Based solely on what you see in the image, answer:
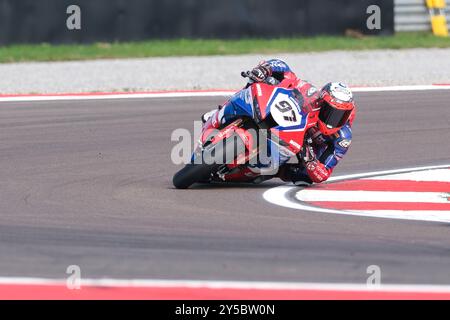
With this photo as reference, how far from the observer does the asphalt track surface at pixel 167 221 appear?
8.21 meters

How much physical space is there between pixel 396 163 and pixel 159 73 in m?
6.78

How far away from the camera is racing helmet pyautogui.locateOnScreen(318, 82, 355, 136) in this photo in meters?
10.9

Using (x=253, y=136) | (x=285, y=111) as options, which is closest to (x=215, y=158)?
(x=253, y=136)

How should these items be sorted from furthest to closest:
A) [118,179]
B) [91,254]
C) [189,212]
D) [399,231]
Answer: [118,179], [189,212], [399,231], [91,254]

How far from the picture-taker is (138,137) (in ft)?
45.4

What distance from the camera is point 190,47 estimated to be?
2048cm

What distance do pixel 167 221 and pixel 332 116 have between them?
2.17 meters

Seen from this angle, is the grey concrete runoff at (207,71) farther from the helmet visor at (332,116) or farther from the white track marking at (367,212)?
the white track marking at (367,212)

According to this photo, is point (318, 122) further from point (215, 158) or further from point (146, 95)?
point (146, 95)

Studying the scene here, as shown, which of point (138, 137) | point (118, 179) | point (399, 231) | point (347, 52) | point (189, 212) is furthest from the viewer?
A: point (347, 52)

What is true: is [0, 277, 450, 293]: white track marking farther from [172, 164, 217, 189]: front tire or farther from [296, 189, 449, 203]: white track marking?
[172, 164, 217, 189]: front tire

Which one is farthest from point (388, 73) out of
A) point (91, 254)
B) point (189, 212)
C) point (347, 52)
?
point (91, 254)

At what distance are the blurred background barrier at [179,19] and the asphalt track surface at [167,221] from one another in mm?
5421
